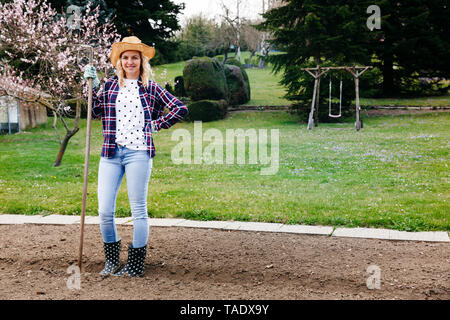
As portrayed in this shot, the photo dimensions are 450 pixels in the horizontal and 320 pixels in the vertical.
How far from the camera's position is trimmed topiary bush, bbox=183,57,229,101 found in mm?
21219

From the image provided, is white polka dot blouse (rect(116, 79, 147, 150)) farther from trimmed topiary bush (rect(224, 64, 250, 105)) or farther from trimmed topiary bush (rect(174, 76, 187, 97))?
trimmed topiary bush (rect(224, 64, 250, 105))

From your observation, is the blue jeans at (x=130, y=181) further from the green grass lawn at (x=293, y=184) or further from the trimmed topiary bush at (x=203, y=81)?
the trimmed topiary bush at (x=203, y=81)

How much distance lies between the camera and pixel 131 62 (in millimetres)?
3811

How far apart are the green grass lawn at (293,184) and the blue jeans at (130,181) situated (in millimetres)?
2250

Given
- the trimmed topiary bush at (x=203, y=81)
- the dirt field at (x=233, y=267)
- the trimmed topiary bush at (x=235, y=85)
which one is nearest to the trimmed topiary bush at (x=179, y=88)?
the trimmed topiary bush at (x=203, y=81)

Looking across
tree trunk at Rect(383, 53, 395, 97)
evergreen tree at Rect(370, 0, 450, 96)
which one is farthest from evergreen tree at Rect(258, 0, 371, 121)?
tree trunk at Rect(383, 53, 395, 97)

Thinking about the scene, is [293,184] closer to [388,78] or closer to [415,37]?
[415,37]

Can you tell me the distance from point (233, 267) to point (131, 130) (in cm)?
150

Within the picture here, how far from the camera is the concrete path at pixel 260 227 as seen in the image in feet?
16.1

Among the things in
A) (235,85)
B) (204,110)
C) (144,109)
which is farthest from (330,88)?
(144,109)
